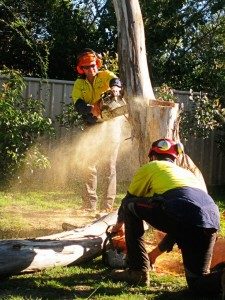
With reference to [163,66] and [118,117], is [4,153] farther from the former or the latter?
[163,66]

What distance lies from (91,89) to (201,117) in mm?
3424

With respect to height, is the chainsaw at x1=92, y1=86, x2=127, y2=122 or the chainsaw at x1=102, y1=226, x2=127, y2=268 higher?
the chainsaw at x1=92, y1=86, x2=127, y2=122

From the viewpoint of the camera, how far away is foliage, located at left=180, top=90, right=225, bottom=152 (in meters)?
10.2

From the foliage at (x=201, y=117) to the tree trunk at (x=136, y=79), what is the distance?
3.78m

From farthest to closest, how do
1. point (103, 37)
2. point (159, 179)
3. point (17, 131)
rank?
1. point (103, 37)
2. point (17, 131)
3. point (159, 179)

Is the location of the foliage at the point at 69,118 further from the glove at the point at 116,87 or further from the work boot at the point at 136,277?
the work boot at the point at 136,277

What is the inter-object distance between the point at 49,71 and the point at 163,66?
8.98ft

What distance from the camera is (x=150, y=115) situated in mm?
6312

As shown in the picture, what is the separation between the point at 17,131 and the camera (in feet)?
28.7

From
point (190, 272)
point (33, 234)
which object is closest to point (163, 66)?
point (33, 234)

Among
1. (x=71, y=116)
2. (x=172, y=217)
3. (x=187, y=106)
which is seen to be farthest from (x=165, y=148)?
(x=187, y=106)

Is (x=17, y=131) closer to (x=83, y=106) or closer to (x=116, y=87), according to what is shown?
(x=83, y=106)

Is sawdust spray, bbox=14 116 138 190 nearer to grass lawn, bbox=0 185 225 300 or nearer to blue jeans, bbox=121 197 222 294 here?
grass lawn, bbox=0 185 225 300

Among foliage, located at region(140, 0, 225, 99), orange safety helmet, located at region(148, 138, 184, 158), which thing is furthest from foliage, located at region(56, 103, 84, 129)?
orange safety helmet, located at region(148, 138, 184, 158)
